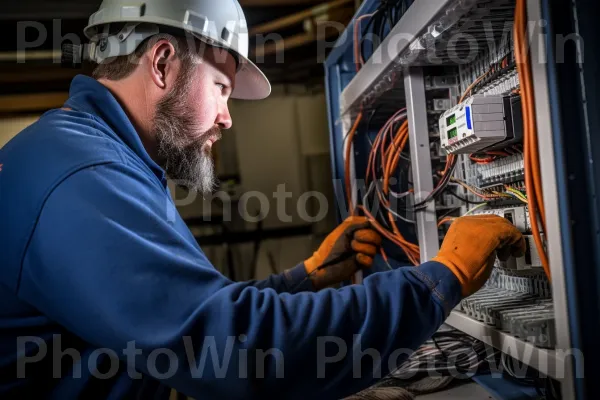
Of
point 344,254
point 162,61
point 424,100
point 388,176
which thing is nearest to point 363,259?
point 344,254

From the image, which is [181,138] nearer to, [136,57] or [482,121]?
[136,57]

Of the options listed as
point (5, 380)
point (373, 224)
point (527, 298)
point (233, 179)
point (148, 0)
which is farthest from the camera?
point (233, 179)

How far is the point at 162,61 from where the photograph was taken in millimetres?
1099

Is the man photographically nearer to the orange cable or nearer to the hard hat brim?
the hard hat brim

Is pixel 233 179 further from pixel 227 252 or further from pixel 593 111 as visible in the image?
pixel 593 111

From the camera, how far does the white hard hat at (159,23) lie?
1.11m

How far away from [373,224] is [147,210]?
3.14 ft

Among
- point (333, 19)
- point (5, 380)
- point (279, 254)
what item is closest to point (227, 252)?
point (279, 254)

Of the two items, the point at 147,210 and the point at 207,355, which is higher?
the point at 147,210

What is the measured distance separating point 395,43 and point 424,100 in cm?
18

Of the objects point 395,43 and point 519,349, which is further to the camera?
point 395,43

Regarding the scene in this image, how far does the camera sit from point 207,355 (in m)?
0.71

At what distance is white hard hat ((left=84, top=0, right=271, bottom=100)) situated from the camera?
1105 millimetres

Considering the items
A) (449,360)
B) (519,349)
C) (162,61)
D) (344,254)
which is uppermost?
(162,61)
